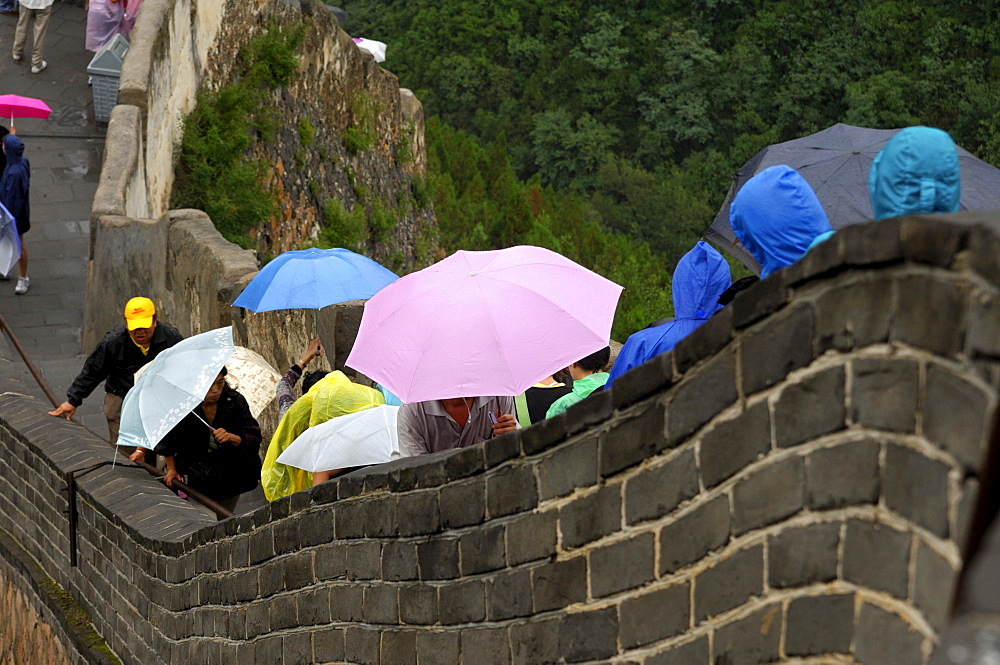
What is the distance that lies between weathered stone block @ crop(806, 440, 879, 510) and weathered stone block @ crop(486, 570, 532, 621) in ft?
3.40

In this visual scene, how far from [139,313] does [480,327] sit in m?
2.81

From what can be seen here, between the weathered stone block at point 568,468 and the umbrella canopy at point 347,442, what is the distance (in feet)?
4.71

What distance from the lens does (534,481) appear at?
285 centimetres

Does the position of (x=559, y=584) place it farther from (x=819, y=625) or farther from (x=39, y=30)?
(x=39, y=30)

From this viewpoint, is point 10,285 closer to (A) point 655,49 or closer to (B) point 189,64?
(B) point 189,64

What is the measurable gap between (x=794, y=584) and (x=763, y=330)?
40cm

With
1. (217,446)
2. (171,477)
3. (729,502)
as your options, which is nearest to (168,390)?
(217,446)

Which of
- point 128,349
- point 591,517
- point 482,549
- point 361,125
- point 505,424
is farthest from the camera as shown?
A: point 361,125

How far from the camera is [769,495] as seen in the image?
6.97 ft

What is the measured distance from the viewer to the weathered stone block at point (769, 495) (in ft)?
6.77

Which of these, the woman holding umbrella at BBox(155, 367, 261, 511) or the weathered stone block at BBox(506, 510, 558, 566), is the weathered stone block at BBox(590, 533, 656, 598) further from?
the woman holding umbrella at BBox(155, 367, 261, 511)

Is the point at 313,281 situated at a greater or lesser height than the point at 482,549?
greater

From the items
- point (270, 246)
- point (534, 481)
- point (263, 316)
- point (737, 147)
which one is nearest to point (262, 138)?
point (270, 246)

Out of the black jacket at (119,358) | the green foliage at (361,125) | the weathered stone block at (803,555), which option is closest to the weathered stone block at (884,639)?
the weathered stone block at (803,555)
